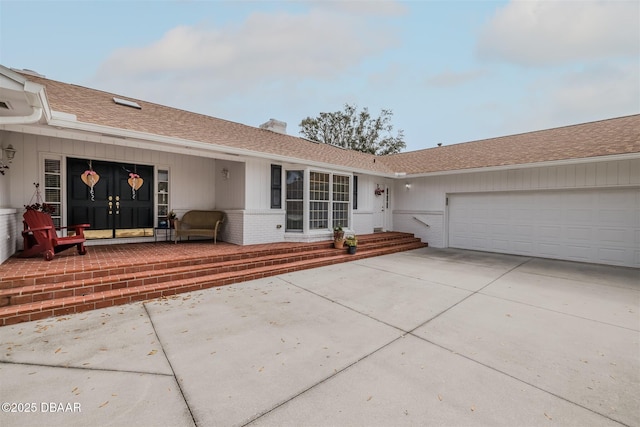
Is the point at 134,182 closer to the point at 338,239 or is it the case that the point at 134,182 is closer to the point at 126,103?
the point at 126,103

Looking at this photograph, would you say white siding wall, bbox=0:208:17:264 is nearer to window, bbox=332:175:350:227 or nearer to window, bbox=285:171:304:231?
window, bbox=285:171:304:231

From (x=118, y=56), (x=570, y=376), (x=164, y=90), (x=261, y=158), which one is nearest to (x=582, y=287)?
(x=570, y=376)

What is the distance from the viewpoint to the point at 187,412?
6.07 feet

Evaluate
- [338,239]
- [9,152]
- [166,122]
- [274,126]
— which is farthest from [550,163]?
[9,152]

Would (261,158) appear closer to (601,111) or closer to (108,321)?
(108,321)

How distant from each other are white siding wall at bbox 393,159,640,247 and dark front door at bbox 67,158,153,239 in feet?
30.5

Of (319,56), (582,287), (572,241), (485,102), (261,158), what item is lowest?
(582,287)

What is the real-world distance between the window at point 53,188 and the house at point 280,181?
23mm

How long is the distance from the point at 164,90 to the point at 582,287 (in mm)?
22817

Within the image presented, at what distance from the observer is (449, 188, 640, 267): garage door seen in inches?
271

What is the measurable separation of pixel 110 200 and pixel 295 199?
4.82 m

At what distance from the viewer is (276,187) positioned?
7.77m

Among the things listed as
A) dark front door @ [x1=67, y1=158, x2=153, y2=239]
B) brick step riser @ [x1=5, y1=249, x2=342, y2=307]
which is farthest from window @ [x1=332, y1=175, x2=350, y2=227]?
dark front door @ [x1=67, y1=158, x2=153, y2=239]

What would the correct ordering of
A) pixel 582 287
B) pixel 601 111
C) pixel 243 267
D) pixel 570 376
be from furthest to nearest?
pixel 601 111 → pixel 243 267 → pixel 582 287 → pixel 570 376
